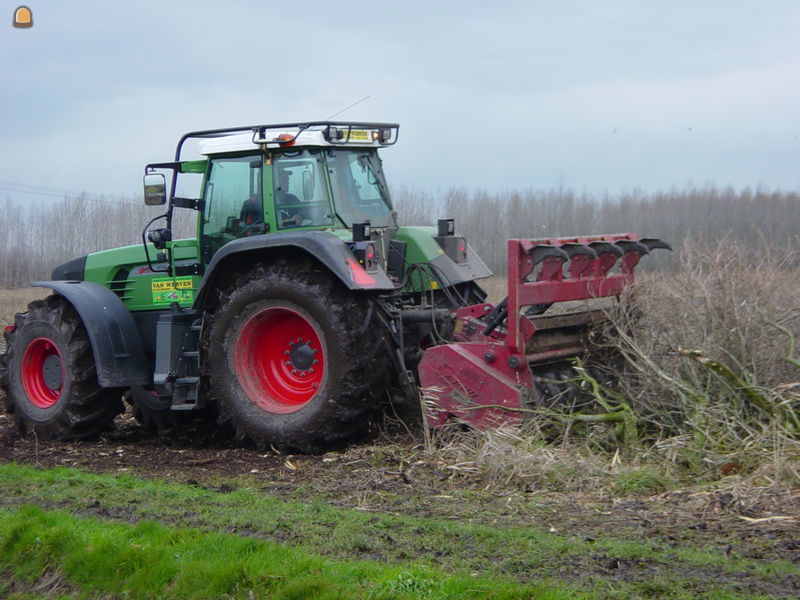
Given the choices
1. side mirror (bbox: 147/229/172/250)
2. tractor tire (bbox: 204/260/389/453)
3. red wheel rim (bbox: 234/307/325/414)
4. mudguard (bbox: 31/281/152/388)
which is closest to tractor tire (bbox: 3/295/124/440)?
→ mudguard (bbox: 31/281/152/388)

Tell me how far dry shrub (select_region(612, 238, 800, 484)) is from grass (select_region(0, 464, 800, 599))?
1715 millimetres

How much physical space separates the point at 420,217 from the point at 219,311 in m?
20.4

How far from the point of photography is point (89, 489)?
6.30 m

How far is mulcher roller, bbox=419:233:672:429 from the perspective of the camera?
690cm

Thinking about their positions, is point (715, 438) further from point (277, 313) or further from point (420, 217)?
point (420, 217)

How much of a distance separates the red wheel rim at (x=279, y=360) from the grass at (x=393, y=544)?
1.45m

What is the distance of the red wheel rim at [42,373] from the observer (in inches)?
344

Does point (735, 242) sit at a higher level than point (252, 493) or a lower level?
higher

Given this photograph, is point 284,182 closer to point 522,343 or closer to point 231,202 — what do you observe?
point 231,202

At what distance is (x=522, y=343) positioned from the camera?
6.93 m

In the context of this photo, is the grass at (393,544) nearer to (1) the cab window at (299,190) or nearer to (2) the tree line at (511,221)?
(1) the cab window at (299,190)

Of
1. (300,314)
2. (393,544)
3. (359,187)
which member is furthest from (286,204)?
(393,544)

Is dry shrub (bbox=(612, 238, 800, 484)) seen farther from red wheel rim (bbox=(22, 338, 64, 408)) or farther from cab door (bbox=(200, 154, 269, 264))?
Answer: red wheel rim (bbox=(22, 338, 64, 408))

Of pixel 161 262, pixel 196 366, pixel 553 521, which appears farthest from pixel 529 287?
pixel 161 262
